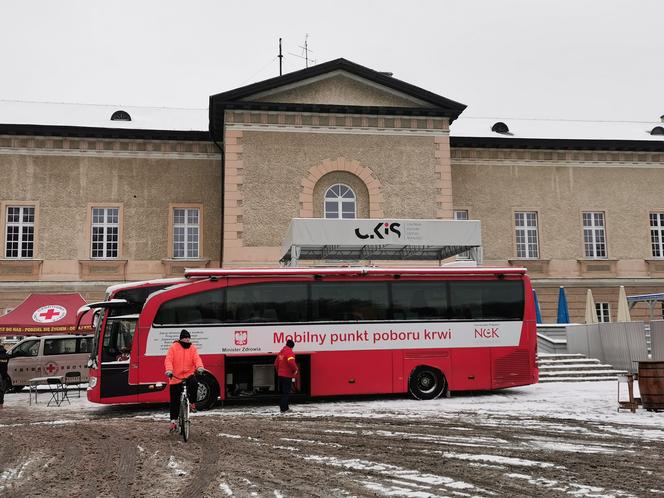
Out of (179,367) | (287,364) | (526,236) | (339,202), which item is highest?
(339,202)

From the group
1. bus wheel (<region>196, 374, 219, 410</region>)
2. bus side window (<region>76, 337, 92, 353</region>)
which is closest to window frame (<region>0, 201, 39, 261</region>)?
bus side window (<region>76, 337, 92, 353</region>)

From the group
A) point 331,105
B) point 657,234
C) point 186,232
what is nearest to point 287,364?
point 331,105

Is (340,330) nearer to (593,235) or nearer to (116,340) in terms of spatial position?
(116,340)

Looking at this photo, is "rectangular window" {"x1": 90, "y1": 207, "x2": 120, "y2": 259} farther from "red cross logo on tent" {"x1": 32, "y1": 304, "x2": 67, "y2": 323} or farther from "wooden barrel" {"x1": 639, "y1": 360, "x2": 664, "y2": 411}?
"wooden barrel" {"x1": 639, "y1": 360, "x2": 664, "y2": 411}

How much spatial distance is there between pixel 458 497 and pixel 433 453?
2.40m

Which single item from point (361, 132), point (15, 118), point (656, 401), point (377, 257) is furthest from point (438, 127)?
point (15, 118)

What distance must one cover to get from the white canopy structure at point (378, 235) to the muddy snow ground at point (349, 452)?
20.4 ft

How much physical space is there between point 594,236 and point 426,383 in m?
17.4

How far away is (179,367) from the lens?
10938 millimetres

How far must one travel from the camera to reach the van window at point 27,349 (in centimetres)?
2186

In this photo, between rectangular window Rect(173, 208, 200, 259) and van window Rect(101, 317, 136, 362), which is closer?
van window Rect(101, 317, 136, 362)

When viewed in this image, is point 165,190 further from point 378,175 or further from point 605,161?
point 605,161

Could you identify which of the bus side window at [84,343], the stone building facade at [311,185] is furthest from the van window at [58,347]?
the stone building facade at [311,185]

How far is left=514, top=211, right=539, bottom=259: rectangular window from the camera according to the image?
Result: 30062mm
